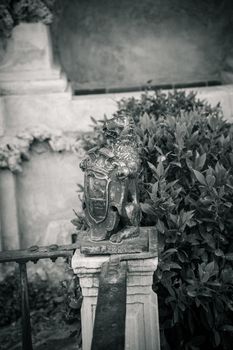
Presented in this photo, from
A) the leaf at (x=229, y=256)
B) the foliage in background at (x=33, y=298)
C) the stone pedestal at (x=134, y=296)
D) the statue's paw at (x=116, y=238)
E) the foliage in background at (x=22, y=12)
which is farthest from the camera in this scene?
the foliage in background at (x=22, y=12)

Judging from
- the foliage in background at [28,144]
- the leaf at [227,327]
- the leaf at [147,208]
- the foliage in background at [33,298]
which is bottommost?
the foliage in background at [33,298]

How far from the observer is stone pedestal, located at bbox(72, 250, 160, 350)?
105 inches

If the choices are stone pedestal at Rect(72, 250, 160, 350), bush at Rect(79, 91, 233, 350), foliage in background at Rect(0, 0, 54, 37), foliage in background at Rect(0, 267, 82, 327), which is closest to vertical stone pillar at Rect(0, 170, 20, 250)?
foliage in background at Rect(0, 267, 82, 327)

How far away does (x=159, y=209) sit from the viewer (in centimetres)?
326

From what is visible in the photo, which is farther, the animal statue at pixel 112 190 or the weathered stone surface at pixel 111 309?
the animal statue at pixel 112 190

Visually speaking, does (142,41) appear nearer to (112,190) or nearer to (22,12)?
(22,12)

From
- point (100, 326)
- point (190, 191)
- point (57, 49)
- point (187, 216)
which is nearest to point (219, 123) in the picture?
point (190, 191)

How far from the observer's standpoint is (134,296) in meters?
2.69

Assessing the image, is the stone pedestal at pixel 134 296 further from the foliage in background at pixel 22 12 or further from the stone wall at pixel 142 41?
the stone wall at pixel 142 41

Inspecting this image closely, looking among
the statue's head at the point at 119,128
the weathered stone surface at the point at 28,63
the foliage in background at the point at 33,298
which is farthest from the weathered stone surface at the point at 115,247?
the weathered stone surface at the point at 28,63

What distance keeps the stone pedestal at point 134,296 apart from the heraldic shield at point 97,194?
0.27 m

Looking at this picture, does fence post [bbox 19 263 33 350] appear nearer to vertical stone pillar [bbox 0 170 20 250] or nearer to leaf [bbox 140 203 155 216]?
leaf [bbox 140 203 155 216]

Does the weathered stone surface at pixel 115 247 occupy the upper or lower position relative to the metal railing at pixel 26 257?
upper

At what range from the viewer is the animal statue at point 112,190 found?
2787 millimetres
